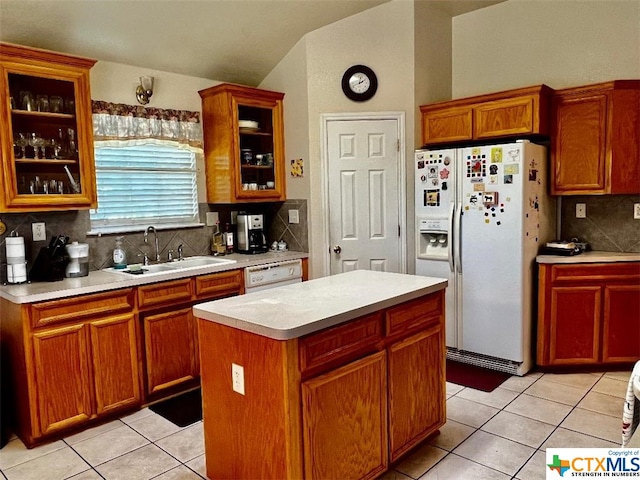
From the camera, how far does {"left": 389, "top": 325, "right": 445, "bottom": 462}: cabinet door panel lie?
90.7 inches

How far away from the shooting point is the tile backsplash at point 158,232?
10.5 feet

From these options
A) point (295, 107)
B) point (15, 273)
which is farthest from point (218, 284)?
point (295, 107)

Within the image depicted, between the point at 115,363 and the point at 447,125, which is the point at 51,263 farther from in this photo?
the point at 447,125

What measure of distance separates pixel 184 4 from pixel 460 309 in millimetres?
3058

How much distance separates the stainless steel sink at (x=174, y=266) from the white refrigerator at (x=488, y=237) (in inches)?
67.2

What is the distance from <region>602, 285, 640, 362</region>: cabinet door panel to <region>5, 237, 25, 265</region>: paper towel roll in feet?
13.0

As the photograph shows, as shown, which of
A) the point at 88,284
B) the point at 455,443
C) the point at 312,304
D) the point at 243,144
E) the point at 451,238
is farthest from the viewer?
the point at 243,144

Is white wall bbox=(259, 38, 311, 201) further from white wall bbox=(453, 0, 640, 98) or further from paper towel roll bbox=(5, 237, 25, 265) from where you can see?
paper towel roll bbox=(5, 237, 25, 265)

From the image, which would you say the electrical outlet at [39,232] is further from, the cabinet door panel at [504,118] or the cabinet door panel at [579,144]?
the cabinet door panel at [579,144]

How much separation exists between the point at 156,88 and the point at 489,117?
8.70 feet

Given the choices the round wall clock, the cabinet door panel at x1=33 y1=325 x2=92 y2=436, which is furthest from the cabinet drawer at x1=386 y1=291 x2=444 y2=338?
the round wall clock

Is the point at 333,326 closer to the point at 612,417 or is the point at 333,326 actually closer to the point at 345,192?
the point at 612,417

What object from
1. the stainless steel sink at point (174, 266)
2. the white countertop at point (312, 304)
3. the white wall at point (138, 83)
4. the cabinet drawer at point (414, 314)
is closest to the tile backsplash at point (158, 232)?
the stainless steel sink at point (174, 266)

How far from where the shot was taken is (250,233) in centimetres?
428
